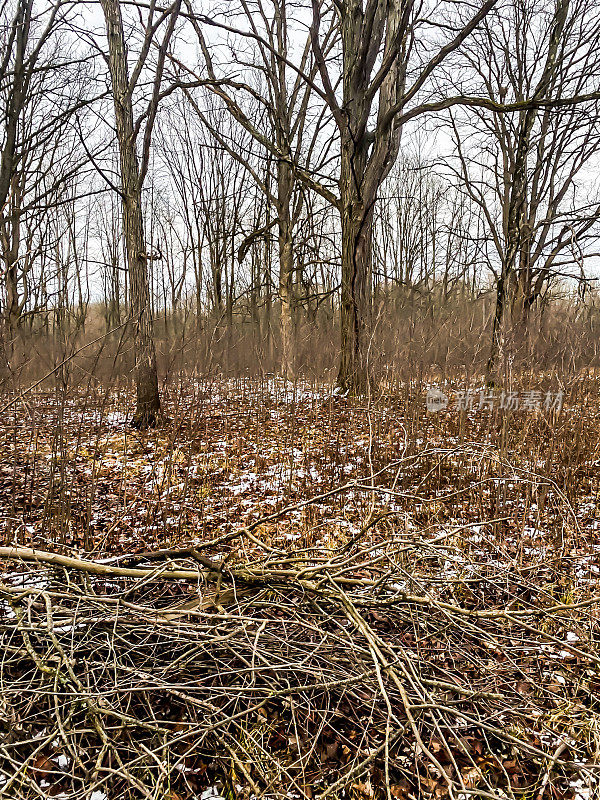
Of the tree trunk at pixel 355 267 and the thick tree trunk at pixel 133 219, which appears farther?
the tree trunk at pixel 355 267

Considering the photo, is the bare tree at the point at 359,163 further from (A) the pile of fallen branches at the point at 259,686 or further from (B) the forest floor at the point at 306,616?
(A) the pile of fallen branches at the point at 259,686

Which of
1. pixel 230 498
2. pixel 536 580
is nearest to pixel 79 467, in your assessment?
pixel 230 498

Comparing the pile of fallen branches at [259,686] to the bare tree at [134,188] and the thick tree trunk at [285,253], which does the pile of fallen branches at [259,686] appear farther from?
the thick tree trunk at [285,253]

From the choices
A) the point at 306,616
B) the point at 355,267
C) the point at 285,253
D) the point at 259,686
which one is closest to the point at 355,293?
the point at 355,267

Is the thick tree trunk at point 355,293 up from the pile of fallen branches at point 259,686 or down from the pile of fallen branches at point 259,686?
up

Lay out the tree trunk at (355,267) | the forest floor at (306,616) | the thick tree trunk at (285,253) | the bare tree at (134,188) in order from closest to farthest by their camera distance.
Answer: the forest floor at (306,616), the bare tree at (134,188), the tree trunk at (355,267), the thick tree trunk at (285,253)

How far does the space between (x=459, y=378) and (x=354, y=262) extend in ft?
8.37

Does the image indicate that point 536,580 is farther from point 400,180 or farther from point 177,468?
point 400,180

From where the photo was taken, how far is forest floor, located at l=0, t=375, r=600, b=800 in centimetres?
155

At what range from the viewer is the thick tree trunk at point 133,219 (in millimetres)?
5926

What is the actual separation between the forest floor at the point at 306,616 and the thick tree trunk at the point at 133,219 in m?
0.73

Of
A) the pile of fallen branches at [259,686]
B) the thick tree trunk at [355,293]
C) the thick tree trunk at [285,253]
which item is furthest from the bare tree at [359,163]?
the pile of fallen branches at [259,686]

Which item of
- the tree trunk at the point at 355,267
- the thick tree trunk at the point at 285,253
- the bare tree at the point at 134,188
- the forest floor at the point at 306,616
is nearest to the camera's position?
the forest floor at the point at 306,616

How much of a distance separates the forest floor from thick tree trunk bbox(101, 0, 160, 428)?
0.73 metres
